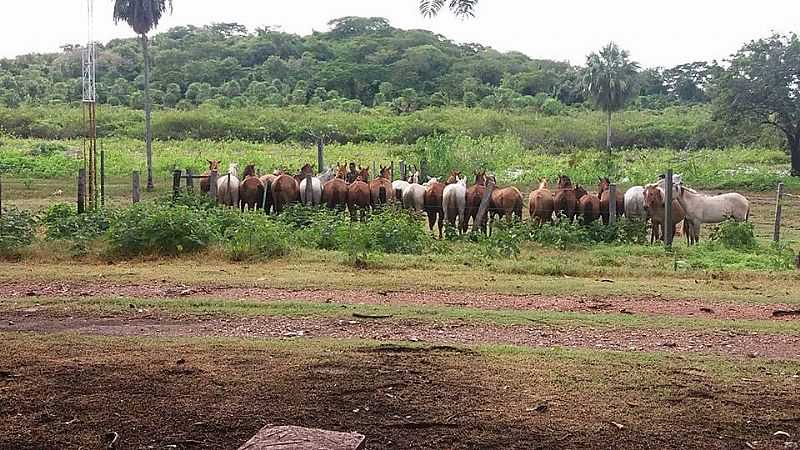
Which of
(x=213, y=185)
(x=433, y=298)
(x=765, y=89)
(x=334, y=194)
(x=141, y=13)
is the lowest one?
(x=433, y=298)

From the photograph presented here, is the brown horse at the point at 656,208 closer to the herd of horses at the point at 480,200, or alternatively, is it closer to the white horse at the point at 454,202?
the herd of horses at the point at 480,200

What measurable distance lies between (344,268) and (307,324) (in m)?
4.25

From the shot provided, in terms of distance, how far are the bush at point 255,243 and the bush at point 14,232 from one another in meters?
3.38

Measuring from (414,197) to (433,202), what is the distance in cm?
74

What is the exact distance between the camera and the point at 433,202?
20281mm

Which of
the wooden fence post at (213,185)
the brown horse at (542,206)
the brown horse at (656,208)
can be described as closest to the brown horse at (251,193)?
the wooden fence post at (213,185)

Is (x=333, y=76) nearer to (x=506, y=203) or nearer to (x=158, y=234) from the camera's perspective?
(x=506, y=203)

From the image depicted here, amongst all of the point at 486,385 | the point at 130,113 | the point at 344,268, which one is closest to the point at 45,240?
the point at 344,268

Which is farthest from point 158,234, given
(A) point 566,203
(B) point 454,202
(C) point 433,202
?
(A) point 566,203

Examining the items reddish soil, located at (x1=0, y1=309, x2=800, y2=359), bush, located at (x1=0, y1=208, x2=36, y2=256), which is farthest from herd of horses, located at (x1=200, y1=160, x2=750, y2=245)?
reddish soil, located at (x1=0, y1=309, x2=800, y2=359)

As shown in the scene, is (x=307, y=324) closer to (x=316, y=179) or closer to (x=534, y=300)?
(x=534, y=300)

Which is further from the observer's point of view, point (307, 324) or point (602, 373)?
point (307, 324)

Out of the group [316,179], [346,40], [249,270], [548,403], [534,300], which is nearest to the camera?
[548,403]

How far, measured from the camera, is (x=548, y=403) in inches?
257
